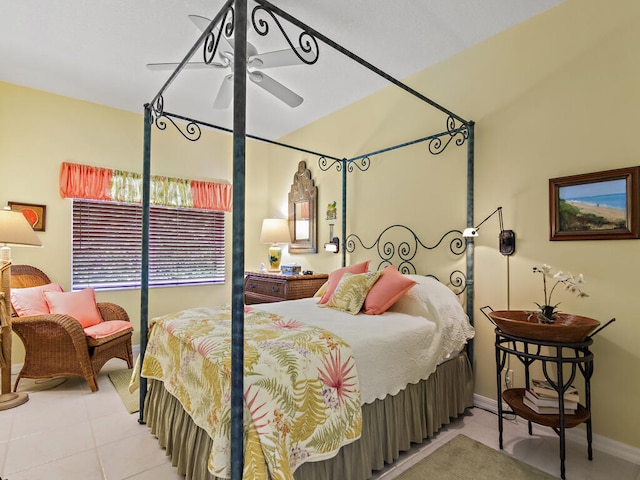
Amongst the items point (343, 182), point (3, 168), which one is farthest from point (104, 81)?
point (343, 182)

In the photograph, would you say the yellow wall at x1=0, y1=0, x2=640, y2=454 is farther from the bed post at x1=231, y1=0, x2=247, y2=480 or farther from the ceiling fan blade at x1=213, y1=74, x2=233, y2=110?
the bed post at x1=231, y1=0, x2=247, y2=480

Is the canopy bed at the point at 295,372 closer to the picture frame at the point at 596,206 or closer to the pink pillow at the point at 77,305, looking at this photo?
the picture frame at the point at 596,206

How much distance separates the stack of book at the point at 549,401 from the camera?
1908mm

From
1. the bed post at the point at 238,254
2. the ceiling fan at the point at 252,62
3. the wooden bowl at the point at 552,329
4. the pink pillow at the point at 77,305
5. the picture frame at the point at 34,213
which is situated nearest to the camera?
the bed post at the point at 238,254

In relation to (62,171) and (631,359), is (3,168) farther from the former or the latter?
(631,359)

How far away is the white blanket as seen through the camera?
1.81 m

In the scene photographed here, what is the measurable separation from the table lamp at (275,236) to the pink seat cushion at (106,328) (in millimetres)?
1800

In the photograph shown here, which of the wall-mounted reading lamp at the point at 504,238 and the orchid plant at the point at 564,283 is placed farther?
the wall-mounted reading lamp at the point at 504,238

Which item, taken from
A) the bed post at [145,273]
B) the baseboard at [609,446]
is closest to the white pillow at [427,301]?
the baseboard at [609,446]

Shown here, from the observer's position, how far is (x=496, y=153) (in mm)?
2604

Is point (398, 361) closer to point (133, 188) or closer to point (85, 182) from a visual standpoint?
point (133, 188)

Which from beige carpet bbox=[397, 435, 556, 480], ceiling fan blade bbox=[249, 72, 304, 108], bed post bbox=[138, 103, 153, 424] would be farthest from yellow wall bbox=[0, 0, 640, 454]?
bed post bbox=[138, 103, 153, 424]

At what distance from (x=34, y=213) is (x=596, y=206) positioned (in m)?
4.84

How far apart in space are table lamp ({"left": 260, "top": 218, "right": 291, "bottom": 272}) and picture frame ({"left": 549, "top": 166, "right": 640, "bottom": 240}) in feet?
9.72
